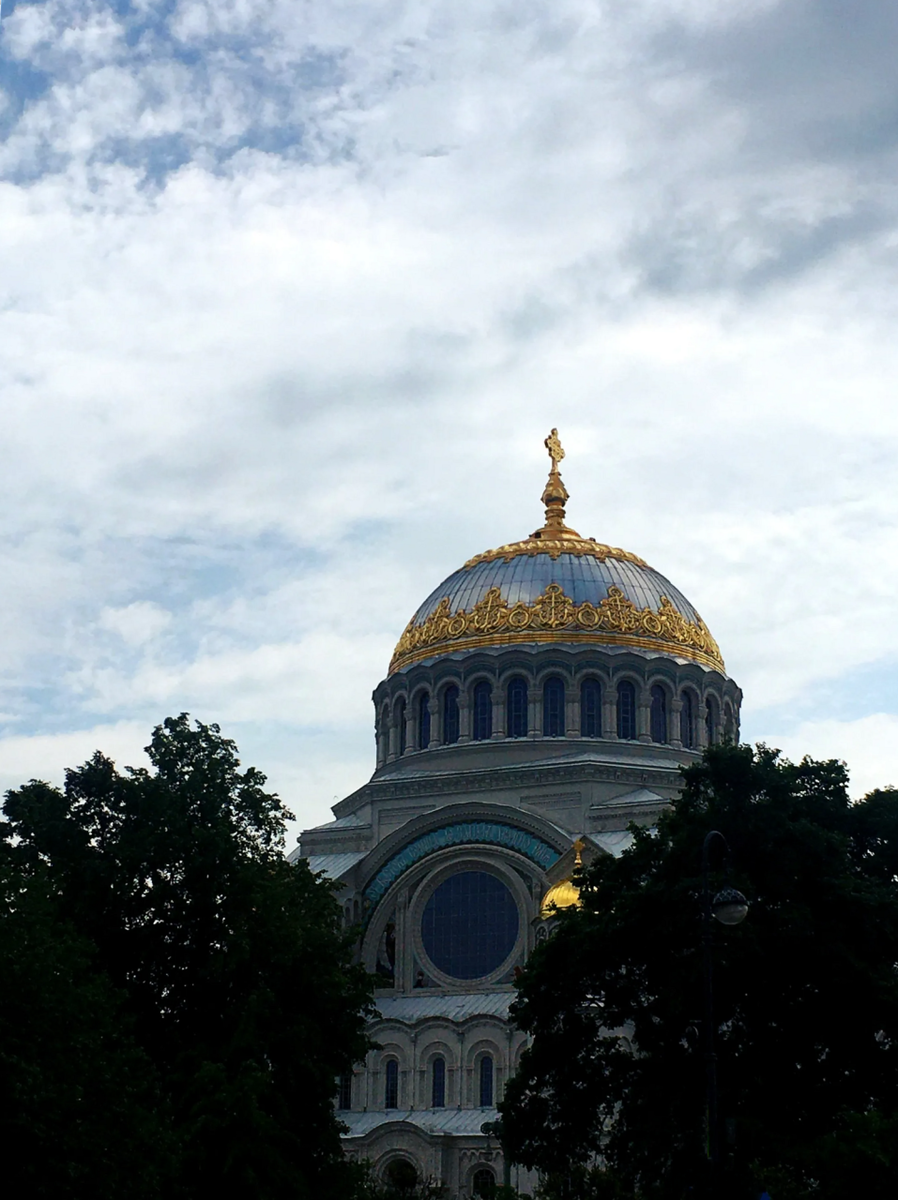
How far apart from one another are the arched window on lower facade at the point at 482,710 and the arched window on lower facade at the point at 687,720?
5978 millimetres

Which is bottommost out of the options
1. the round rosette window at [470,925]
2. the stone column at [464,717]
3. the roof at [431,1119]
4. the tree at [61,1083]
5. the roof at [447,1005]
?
the tree at [61,1083]

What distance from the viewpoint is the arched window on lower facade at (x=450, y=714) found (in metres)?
59.3

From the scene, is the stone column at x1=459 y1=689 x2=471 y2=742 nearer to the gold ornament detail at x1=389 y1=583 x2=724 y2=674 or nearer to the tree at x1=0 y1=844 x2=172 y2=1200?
the gold ornament detail at x1=389 y1=583 x2=724 y2=674

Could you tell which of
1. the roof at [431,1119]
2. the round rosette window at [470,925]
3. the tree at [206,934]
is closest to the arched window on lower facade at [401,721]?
the round rosette window at [470,925]

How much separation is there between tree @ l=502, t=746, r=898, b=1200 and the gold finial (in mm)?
30258

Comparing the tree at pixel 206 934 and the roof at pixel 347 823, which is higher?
the roof at pixel 347 823

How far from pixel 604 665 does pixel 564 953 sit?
25130 mm

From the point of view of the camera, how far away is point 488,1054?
167ft

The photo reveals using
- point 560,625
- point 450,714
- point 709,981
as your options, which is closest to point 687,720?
point 560,625

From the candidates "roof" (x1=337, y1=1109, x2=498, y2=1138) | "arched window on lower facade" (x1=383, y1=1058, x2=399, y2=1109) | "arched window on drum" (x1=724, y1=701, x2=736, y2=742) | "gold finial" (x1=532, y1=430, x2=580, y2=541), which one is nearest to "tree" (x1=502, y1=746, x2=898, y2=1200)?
"roof" (x1=337, y1=1109, x2=498, y2=1138)

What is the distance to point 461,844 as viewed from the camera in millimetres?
→ 55062

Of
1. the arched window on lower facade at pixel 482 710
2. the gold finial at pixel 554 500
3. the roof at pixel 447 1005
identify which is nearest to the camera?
the roof at pixel 447 1005

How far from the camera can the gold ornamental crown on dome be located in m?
58.6

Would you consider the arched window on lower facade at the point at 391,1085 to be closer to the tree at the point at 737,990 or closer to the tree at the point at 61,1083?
the tree at the point at 737,990
